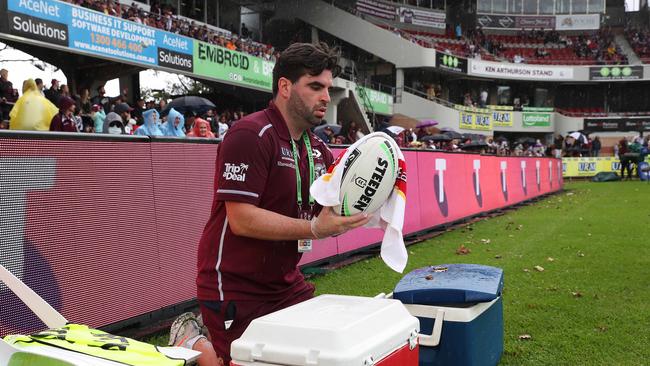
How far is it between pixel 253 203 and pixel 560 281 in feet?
16.5

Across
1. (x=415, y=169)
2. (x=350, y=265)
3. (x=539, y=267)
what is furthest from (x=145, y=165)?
(x=415, y=169)

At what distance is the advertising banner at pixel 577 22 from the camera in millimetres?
55969

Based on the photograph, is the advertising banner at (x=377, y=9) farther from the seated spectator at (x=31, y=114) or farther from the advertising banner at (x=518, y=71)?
the seated spectator at (x=31, y=114)

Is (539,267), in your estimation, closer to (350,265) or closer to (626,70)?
(350,265)

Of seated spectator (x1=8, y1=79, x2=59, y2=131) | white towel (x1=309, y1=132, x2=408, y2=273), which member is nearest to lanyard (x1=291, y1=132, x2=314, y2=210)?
white towel (x1=309, y1=132, x2=408, y2=273)

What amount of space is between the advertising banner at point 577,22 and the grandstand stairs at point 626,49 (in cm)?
319

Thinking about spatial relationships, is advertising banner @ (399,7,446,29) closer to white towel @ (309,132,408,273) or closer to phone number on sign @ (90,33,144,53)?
phone number on sign @ (90,33,144,53)

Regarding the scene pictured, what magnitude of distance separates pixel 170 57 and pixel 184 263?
16.4m

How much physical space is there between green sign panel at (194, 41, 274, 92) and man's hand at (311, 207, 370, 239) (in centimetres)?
1874

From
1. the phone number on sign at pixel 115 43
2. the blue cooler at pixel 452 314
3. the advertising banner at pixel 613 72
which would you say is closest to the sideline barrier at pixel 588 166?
the advertising banner at pixel 613 72

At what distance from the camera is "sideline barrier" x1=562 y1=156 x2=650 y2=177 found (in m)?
37.3

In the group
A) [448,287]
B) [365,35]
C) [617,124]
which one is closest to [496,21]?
[617,124]

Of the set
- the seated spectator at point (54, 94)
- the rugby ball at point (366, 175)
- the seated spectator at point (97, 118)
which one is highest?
the seated spectator at point (54, 94)

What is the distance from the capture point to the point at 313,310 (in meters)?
2.13
